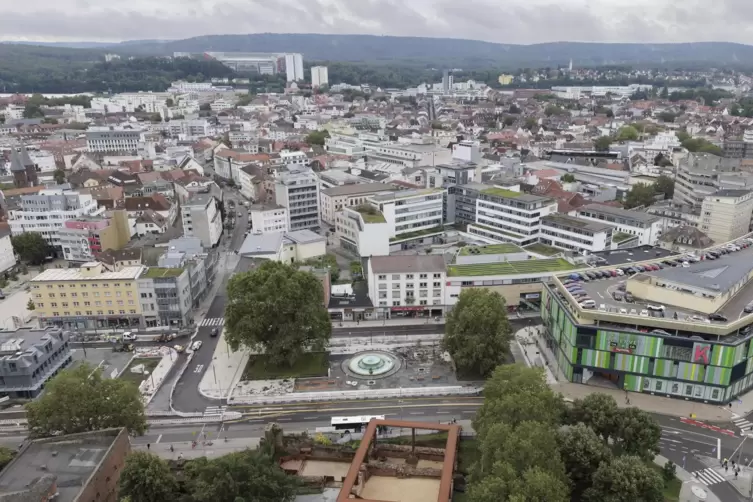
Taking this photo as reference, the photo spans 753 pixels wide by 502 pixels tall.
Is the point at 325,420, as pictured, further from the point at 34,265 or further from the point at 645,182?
the point at 645,182

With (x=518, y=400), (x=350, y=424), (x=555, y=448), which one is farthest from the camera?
(x=350, y=424)

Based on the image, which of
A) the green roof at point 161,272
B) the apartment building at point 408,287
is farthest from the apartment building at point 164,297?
the apartment building at point 408,287

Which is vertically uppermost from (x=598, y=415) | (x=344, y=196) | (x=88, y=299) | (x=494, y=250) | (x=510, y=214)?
(x=510, y=214)

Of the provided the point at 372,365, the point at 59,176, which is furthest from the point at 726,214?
the point at 59,176

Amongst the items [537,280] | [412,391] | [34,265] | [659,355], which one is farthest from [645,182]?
[34,265]

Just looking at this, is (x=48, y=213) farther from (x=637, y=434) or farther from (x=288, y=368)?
(x=637, y=434)

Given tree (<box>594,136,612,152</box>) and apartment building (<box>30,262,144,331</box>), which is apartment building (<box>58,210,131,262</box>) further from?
tree (<box>594,136,612,152</box>)

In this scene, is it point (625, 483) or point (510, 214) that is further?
point (510, 214)
